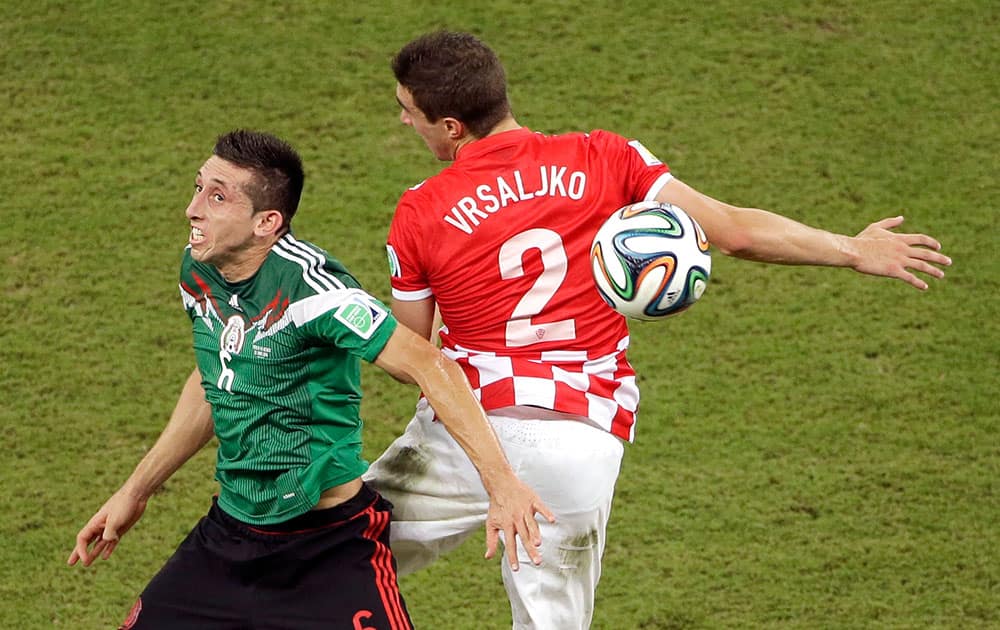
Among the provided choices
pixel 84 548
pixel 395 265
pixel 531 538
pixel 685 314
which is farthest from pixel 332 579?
pixel 685 314

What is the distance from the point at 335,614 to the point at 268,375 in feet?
2.13

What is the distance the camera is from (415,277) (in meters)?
4.05

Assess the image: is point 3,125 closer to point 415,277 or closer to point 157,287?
point 157,287

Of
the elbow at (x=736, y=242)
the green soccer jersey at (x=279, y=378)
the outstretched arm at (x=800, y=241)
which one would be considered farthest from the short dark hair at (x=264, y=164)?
the elbow at (x=736, y=242)

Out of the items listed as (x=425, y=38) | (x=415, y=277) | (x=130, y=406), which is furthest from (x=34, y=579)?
(x=425, y=38)

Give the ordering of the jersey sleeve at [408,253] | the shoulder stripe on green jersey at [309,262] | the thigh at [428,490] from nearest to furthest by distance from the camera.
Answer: the shoulder stripe on green jersey at [309,262] < the jersey sleeve at [408,253] < the thigh at [428,490]

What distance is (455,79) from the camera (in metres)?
4.01

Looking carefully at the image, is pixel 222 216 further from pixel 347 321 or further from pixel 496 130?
pixel 496 130

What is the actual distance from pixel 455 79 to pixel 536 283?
0.61 metres

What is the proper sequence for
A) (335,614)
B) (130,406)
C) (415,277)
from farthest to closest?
(130,406), (415,277), (335,614)

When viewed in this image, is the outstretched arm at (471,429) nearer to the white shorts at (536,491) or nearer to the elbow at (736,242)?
the white shorts at (536,491)

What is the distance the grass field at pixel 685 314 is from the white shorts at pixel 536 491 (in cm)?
101

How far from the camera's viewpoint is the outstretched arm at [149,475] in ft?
13.5

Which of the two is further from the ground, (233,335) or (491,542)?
(233,335)
